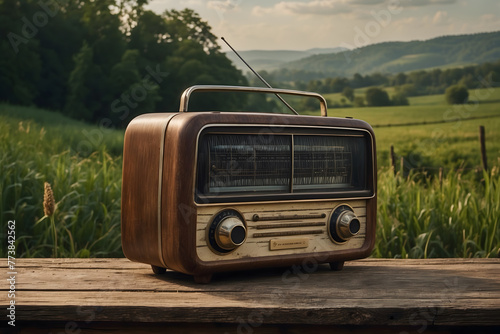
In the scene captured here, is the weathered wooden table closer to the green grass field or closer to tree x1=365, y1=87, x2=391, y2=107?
the green grass field

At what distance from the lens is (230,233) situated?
1.87 meters

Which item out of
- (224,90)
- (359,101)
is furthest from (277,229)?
(359,101)

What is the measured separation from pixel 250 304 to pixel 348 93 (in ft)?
51.5

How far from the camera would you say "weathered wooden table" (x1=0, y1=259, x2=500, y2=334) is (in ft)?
5.47

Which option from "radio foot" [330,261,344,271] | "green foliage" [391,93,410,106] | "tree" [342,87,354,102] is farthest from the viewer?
"green foliage" [391,93,410,106]

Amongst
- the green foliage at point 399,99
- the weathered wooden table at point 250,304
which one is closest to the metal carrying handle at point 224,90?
the weathered wooden table at point 250,304

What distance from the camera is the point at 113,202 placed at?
456cm

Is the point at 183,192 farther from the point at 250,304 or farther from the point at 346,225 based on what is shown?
the point at 346,225

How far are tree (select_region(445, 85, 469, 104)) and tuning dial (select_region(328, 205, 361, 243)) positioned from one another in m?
17.4

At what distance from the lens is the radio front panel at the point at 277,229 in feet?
6.17

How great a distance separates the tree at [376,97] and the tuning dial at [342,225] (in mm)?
17147

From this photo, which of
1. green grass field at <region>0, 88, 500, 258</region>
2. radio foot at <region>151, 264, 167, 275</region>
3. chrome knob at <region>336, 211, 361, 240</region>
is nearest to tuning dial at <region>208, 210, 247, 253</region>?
radio foot at <region>151, 264, 167, 275</region>

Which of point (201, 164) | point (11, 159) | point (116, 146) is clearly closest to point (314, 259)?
point (201, 164)

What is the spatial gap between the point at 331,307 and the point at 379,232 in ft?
9.34
